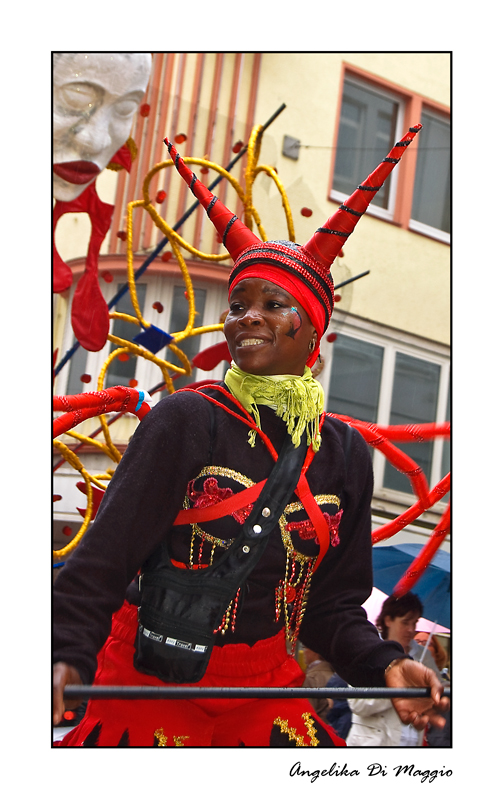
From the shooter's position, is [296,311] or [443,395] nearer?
[296,311]

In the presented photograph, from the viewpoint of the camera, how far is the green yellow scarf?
1.88m

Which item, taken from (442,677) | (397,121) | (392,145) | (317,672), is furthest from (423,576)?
(397,121)

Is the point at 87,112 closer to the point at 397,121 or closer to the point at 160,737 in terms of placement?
the point at 160,737

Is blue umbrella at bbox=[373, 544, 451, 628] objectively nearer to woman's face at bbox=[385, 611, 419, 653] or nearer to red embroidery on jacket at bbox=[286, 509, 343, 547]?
woman's face at bbox=[385, 611, 419, 653]

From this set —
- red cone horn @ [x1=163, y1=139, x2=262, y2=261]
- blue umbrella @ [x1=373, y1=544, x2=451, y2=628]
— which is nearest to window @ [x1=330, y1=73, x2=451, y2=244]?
blue umbrella @ [x1=373, y1=544, x2=451, y2=628]

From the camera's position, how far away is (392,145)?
521 cm

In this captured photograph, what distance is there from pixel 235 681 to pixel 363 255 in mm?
3453

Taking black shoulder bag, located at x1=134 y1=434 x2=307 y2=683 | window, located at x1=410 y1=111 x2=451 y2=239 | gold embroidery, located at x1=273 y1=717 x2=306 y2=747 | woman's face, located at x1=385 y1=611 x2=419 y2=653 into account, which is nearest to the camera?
black shoulder bag, located at x1=134 y1=434 x2=307 y2=683

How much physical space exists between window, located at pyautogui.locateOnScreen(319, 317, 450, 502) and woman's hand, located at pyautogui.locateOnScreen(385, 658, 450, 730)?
2.65 metres

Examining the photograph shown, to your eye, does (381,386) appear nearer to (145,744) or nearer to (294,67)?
(294,67)

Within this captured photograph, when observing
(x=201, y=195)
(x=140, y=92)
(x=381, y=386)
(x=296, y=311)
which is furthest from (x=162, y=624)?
(x=381, y=386)

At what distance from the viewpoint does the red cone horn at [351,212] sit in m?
1.80

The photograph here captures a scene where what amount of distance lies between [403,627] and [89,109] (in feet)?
6.79

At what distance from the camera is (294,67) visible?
4.71 meters
